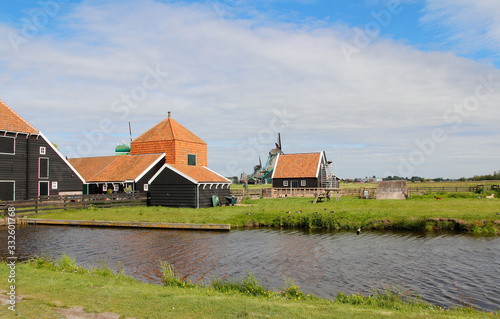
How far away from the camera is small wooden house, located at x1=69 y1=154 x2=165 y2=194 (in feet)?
130

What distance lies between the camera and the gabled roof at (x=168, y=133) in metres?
44.1

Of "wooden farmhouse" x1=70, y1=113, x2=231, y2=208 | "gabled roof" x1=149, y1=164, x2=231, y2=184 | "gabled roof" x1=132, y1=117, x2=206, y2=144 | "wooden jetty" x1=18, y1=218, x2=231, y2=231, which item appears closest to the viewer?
"wooden jetty" x1=18, y1=218, x2=231, y2=231

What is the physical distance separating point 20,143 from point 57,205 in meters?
7.96

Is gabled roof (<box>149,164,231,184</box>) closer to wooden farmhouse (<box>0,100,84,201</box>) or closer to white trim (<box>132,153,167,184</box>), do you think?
white trim (<box>132,153,167,184</box>)

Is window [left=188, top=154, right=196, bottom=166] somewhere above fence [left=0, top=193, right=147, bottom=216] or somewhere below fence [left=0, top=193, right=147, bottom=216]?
above

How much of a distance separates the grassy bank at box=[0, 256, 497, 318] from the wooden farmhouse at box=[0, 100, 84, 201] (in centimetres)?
2651

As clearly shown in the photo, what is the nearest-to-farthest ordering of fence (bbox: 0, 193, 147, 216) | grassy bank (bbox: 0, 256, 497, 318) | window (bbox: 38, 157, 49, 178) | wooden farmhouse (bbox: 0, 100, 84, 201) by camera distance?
grassy bank (bbox: 0, 256, 497, 318) < fence (bbox: 0, 193, 147, 216) < wooden farmhouse (bbox: 0, 100, 84, 201) < window (bbox: 38, 157, 49, 178)

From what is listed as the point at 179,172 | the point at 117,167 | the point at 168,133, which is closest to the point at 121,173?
the point at 117,167

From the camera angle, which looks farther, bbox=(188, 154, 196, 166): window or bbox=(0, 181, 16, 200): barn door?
bbox=(188, 154, 196, 166): window

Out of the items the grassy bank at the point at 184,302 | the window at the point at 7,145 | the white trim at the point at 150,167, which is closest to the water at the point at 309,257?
the grassy bank at the point at 184,302

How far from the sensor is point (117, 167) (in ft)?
141

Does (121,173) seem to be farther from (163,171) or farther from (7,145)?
(7,145)

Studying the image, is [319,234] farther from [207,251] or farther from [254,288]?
[254,288]

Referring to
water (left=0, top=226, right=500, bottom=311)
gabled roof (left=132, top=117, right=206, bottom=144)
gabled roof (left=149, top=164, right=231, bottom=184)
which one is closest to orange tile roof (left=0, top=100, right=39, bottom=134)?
gabled roof (left=149, top=164, right=231, bottom=184)
